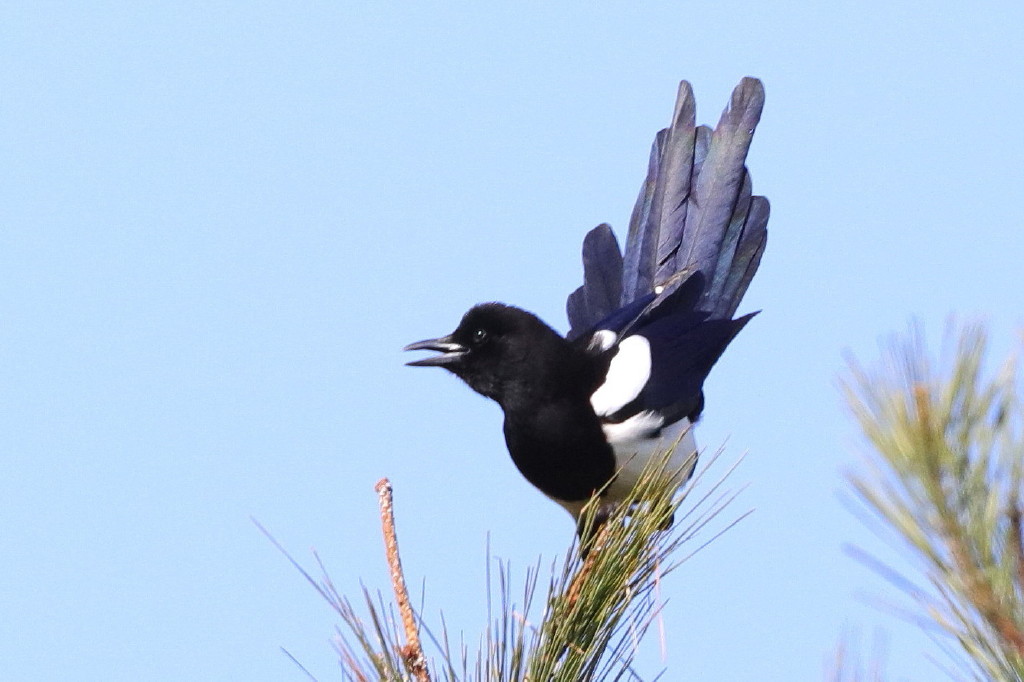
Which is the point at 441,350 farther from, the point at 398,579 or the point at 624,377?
the point at 398,579

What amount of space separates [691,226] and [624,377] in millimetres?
778

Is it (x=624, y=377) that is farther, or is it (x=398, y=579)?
(x=624, y=377)

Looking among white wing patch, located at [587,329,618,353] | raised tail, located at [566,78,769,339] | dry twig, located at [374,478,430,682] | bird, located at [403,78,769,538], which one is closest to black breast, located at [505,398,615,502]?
bird, located at [403,78,769,538]

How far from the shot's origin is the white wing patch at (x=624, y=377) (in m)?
3.16

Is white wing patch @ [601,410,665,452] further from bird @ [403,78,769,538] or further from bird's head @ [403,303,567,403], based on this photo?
bird's head @ [403,303,567,403]

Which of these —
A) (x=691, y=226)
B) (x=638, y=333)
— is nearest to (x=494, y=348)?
(x=638, y=333)

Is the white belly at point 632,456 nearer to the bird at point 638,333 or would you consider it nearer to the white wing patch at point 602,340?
the bird at point 638,333

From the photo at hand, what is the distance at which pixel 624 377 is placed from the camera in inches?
128

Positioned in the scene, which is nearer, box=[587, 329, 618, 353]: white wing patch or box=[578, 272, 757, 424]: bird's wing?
box=[578, 272, 757, 424]: bird's wing

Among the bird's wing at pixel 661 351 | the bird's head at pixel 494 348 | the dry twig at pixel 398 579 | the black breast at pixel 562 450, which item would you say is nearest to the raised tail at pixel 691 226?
the bird's wing at pixel 661 351

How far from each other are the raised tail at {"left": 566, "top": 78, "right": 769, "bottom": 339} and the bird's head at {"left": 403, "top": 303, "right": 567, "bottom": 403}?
22.6 inches

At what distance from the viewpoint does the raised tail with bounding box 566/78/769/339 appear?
3.83 meters

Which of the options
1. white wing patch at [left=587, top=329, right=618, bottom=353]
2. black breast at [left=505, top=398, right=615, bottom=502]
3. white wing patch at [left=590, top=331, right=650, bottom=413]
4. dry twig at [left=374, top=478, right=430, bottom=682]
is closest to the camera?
dry twig at [left=374, top=478, right=430, bottom=682]

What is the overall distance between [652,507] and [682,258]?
2.06 metres
